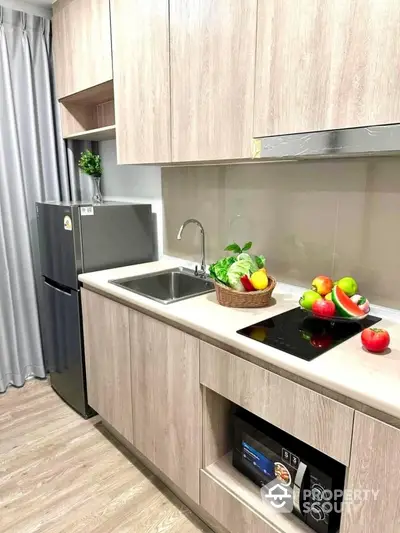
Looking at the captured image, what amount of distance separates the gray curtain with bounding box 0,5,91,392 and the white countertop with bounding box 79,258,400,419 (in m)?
1.04

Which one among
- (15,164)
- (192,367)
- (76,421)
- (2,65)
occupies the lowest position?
(76,421)

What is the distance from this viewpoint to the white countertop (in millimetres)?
947

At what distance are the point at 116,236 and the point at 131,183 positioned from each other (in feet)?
1.83

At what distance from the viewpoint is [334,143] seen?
116cm

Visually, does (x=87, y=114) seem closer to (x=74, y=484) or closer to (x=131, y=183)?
(x=131, y=183)

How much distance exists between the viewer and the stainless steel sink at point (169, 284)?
2047 mm

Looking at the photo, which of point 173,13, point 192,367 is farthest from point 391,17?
point 192,367

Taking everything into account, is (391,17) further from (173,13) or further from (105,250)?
(105,250)

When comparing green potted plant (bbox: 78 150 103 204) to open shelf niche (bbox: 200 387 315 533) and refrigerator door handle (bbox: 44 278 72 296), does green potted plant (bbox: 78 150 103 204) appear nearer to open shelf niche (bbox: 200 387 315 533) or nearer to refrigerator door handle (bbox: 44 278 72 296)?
refrigerator door handle (bbox: 44 278 72 296)

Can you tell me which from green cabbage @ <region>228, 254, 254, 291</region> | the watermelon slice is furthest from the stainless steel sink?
the watermelon slice

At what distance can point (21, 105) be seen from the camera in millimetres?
Result: 2465

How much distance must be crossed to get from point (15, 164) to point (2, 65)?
60 cm

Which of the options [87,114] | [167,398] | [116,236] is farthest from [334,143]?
[87,114]

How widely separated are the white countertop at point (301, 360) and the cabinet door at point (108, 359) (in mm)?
134
